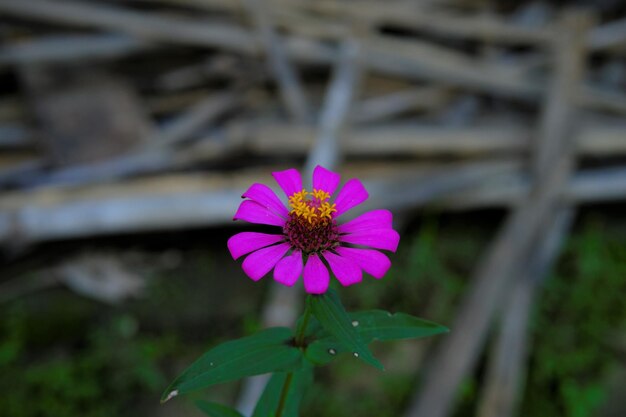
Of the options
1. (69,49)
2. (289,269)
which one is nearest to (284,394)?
(289,269)

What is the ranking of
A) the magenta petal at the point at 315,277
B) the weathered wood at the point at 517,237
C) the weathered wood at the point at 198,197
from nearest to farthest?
the magenta petal at the point at 315,277 → the weathered wood at the point at 517,237 → the weathered wood at the point at 198,197

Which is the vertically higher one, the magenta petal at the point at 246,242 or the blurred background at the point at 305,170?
the blurred background at the point at 305,170

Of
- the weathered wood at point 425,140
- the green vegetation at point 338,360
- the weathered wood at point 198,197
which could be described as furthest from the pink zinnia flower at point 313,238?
the weathered wood at point 425,140

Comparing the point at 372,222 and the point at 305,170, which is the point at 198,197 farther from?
the point at 372,222

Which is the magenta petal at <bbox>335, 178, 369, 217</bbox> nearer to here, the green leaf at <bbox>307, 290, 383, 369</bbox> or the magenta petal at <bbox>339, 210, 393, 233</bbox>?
the magenta petal at <bbox>339, 210, 393, 233</bbox>

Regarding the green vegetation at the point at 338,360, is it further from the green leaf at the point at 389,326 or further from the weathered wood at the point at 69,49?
the green leaf at the point at 389,326
